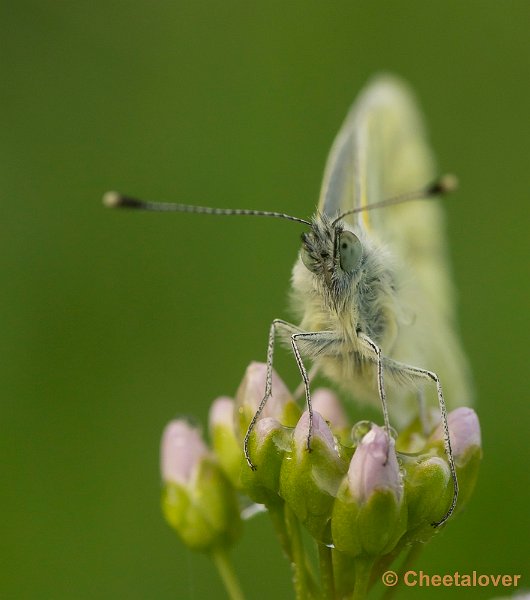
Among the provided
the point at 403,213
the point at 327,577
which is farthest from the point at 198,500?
the point at 403,213

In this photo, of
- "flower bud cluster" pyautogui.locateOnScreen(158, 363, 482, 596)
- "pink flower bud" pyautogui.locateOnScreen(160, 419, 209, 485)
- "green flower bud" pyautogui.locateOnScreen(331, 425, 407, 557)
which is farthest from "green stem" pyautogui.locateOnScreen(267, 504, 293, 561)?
"pink flower bud" pyautogui.locateOnScreen(160, 419, 209, 485)

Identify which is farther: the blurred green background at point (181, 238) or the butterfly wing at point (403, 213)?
the blurred green background at point (181, 238)

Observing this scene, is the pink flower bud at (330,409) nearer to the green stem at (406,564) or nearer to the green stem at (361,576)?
the green stem at (406,564)

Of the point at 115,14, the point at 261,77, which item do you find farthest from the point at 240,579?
the point at 115,14

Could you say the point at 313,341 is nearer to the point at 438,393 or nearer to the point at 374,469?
the point at 438,393

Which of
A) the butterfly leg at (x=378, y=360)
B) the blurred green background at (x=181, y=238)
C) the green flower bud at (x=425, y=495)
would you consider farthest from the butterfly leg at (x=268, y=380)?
the blurred green background at (x=181, y=238)

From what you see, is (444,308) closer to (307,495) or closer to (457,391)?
(457,391)
